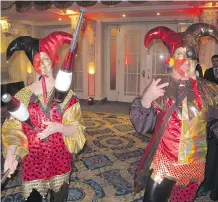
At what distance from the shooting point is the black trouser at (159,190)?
5.89 ft

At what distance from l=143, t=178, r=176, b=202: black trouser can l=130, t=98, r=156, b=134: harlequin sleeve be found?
39 cm

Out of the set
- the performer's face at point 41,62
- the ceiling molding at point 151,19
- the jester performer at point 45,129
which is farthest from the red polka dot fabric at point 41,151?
the ceiling molding at point 151,19

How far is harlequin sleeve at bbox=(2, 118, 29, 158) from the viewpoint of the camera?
1.73m

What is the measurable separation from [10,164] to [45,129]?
0.32 m

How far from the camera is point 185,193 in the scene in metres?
1.92

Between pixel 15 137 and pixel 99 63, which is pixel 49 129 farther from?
pixel 99 63

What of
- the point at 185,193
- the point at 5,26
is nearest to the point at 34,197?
the point at 185,193

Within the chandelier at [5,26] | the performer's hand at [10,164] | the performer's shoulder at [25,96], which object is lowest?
the performer's hand at [10,164]

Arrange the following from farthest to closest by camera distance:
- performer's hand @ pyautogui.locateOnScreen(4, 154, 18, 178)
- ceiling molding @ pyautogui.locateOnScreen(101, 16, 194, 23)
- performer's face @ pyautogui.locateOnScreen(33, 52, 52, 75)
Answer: ceiling molding @ pyautogui.locateOnScreen(101, 16, 194, 23) → performer's face @ pyautogui.locateOnScreen(33, 52, 52, 75) → performer's hand @ pyautogui.locateOnScreen(4, 154, 18, 178)

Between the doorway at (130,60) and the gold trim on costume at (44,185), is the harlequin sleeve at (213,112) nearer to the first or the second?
the gold trim on costume at (44,185)

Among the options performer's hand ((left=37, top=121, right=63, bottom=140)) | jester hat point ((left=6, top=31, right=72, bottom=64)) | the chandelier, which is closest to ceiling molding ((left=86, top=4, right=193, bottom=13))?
the chandelier

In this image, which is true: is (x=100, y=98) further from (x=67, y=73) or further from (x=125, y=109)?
(x=67, y=73)

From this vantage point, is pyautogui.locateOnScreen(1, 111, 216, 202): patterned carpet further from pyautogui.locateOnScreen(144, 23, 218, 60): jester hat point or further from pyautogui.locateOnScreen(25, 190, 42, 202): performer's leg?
pyautogui.locateOnScreen(144, 23, 218, 60): jester hat point

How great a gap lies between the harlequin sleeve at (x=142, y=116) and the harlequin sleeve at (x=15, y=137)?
0.81 metres
